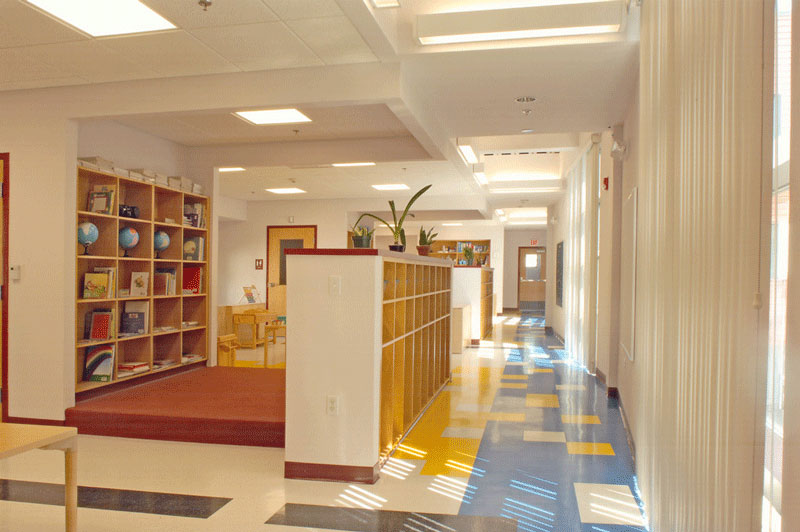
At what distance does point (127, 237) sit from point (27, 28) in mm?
2299

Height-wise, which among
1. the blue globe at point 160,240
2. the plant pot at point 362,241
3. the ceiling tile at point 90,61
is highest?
the ceiling tile at point 90,61

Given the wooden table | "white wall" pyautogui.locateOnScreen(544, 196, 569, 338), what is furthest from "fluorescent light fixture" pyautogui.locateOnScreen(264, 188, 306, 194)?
the wooden table

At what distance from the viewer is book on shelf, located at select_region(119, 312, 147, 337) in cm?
599

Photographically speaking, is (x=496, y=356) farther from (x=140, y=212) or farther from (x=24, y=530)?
(x=24, y=530)

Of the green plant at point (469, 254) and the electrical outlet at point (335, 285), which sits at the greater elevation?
the green plant at point (469, 254)

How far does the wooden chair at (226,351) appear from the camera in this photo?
24.6 feet

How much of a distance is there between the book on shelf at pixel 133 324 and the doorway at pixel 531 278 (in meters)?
17.4

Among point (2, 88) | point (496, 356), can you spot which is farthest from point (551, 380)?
point (2, 88)

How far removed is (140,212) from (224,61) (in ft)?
7.29

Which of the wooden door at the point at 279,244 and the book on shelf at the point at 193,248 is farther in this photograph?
the wooden door at the point at 279,244

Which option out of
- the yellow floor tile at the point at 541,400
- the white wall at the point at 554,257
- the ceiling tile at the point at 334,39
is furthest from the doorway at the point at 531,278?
the ceiling tile at the point at 334,39

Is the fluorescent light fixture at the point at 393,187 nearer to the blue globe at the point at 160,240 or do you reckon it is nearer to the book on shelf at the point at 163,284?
the blue globe at the point at 160,240

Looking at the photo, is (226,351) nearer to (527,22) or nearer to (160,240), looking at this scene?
(160,240)

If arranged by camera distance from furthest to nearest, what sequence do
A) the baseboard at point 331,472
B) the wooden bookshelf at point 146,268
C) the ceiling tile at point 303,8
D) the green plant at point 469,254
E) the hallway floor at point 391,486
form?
the green plant at point 469,254 → the wooden bookshelf at point 146,268 → the baseboard at point 331,472 → the ceiling tile at point 303,8 → the hallway floor at point 391,486
